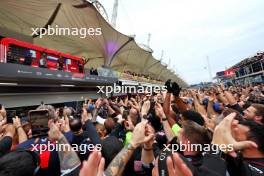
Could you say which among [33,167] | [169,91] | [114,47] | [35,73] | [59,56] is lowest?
[33,167]

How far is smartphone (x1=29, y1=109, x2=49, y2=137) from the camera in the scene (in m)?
2.41

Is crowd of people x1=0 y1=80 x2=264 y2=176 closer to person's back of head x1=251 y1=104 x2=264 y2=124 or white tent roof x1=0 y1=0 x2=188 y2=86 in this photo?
person's back of head x1=251 y1=104 x2=264 y2=124

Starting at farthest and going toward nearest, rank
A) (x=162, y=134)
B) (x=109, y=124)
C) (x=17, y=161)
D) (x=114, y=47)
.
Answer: (x=114, y=47) < (x=109, y=124) < (x=162, y=134) < (x=17, y=161)

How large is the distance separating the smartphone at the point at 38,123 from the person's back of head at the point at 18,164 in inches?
29.5

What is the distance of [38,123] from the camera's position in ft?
7.99

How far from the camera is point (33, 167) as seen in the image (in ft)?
5.44

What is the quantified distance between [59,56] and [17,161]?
11.0m

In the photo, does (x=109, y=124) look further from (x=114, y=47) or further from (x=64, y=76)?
(x=114, y=47)

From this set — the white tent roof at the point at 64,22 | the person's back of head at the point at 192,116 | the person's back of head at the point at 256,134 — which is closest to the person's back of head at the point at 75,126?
the person's back of head at the point at 192,116

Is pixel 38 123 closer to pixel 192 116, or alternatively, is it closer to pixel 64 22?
pixel 192 116

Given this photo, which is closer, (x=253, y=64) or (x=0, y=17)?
(x=0, y=17)

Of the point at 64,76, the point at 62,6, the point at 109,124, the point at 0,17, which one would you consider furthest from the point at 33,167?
the point at 0,17

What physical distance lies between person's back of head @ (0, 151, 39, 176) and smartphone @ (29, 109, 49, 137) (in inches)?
29.5

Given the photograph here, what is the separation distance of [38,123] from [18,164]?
953 millimetres
